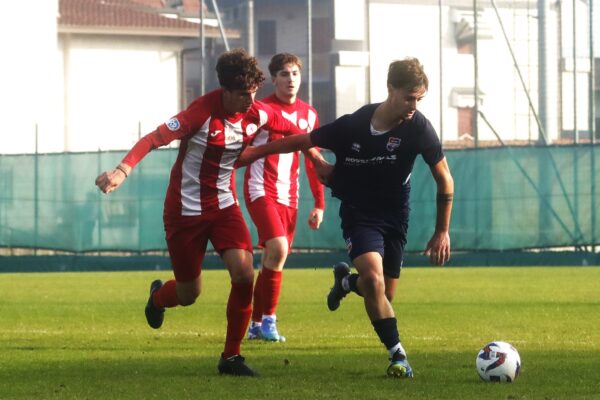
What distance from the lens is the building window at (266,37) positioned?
50.3 meters

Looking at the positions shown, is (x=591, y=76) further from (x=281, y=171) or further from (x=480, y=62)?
(x=480, y=62)

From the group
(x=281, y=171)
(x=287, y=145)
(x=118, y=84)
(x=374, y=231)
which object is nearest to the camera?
(x=374, y=231)

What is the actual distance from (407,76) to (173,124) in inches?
59.7

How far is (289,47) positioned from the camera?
4938cm

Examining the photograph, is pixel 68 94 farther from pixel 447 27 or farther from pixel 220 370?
pixel 220 370

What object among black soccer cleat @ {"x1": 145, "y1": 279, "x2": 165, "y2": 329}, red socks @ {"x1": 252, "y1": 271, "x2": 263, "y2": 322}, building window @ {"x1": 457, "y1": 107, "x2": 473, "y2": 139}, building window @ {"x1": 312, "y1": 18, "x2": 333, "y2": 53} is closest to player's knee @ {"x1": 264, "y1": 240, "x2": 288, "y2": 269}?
red socks @ {"x1": 252, "y1": 271, "x2": 263, "y2": 322}

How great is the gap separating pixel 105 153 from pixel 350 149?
1938 centimetres

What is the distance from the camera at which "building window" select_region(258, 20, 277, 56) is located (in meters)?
50.3

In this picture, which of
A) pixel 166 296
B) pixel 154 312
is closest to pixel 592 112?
pixel 154 312

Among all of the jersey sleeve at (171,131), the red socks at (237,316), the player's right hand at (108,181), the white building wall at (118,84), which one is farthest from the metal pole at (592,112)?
the player's right hand at (108,181)

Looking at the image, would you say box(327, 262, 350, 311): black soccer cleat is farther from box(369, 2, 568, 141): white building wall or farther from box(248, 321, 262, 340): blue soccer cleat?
box(369, 2, 568, 141): white building wall

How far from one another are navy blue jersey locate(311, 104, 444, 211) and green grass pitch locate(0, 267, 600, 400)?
3.64ft

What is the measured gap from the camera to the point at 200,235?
9492 millimetres

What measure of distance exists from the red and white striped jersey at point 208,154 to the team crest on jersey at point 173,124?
0.10m
